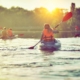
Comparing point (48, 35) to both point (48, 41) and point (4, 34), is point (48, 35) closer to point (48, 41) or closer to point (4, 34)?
point (48, 41)

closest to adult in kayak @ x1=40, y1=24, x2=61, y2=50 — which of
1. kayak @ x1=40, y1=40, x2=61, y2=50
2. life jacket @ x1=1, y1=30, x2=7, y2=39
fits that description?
kayak @ x1=40, y1=40, x2=61, y2=50

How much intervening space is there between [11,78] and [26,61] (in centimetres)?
484

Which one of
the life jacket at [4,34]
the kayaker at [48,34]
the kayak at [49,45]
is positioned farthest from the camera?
the life jacket at [4,34]

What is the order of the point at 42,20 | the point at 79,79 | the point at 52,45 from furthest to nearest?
the point at 42,20
the point at 52,45
the point at 79,79

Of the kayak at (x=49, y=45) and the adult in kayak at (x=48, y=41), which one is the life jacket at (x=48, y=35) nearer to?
the adult in kayak at (x=48, y=41)

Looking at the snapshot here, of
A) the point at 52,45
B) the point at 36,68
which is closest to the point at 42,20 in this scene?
the point at 52,45

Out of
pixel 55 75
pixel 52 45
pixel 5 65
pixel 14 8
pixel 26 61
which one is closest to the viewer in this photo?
pixel 55 75

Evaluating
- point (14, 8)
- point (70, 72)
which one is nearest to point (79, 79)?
point (70, 72)

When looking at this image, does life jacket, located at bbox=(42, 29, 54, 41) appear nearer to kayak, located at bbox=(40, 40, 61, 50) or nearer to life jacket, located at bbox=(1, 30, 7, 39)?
kayak, located at bbox=(40, 40, 61, 50)

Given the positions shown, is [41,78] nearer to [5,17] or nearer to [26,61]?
[26,61]

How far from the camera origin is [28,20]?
142 m

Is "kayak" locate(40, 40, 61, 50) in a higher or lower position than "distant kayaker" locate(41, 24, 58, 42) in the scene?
lower

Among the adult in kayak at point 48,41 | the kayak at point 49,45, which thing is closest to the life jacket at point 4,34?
the adult in kayak at point 48,41

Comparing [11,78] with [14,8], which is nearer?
[11,78]
